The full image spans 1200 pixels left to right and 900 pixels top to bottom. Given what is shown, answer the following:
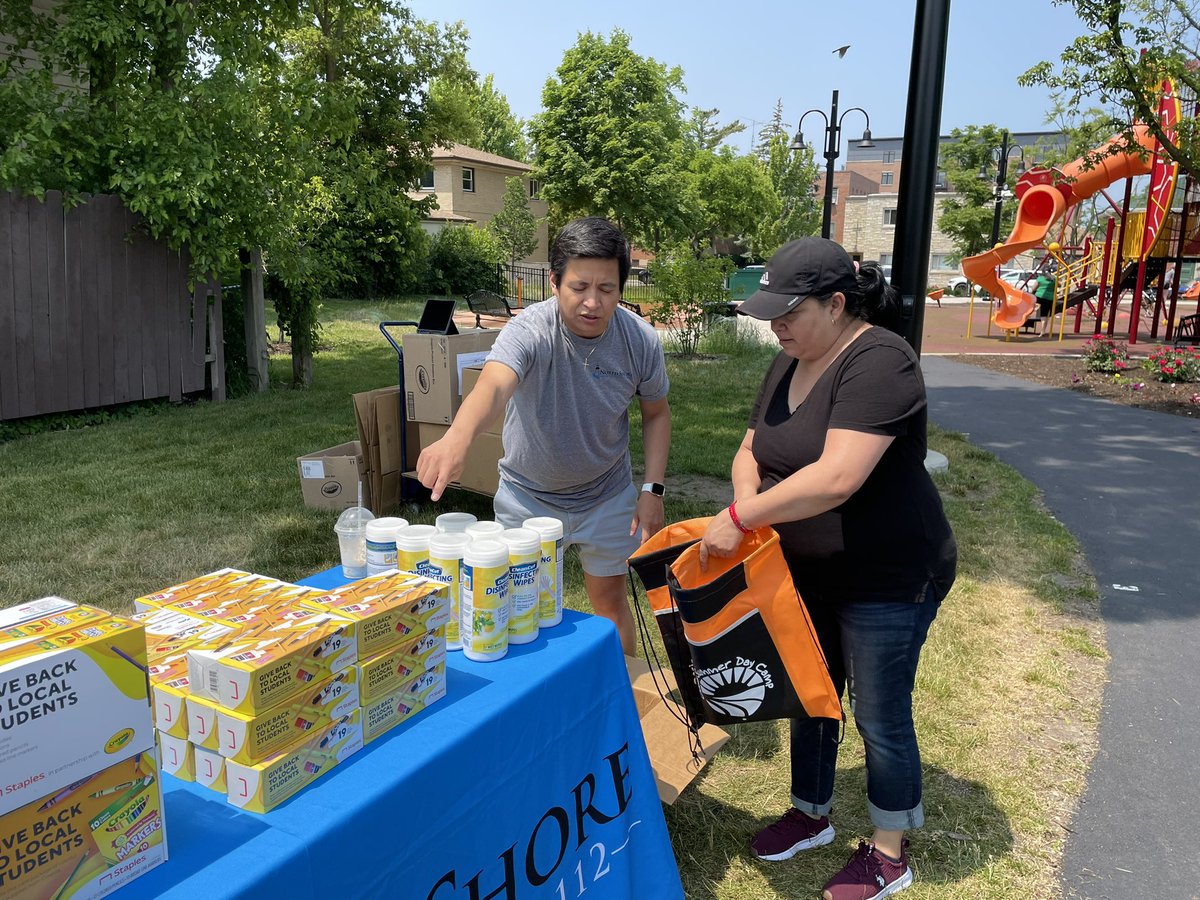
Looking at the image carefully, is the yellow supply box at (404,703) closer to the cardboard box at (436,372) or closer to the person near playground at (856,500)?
the person near playground at (856,500)

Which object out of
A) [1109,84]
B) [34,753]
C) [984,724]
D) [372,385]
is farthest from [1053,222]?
[34,753]

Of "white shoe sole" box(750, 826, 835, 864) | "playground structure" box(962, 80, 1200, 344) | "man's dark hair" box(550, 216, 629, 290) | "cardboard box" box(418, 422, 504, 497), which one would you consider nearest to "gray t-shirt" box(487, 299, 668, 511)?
"man's dark hair" box(550, 216, 629, 290)

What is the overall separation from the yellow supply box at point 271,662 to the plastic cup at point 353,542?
2.28ft

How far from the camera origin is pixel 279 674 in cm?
151

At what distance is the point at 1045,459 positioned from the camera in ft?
27.9

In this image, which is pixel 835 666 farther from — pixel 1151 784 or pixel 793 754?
pixel 1151 784

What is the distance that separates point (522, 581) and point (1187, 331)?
79.1 ft

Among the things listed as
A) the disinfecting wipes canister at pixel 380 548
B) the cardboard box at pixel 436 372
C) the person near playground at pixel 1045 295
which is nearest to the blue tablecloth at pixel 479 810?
the disinfecting wipes canister at pixel 380 548

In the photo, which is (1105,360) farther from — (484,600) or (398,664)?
(398,664)

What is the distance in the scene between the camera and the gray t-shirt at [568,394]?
2924mm

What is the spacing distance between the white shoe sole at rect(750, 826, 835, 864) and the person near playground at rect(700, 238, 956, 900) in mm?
228

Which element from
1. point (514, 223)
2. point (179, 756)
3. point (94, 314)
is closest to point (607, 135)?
point (514, 223)

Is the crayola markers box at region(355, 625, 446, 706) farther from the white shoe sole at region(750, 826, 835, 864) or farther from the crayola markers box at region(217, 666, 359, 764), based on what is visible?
the white shoe sole at region(750, 826, 835, 864)

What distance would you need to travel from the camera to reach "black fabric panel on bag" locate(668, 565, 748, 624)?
2.33 m
